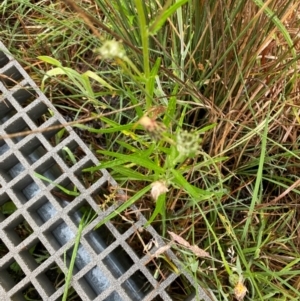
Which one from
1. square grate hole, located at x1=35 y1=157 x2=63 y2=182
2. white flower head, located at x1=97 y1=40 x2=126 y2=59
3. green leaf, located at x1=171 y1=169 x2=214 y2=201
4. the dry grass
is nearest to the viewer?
white flower head, located at x1=97 y1=40 x2=126 y2=59

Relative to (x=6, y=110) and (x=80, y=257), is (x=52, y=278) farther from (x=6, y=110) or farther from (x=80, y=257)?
(x=6, y=110)

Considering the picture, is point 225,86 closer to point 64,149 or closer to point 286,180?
point 286,180

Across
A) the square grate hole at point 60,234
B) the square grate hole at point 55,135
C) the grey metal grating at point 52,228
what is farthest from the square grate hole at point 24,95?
the square grate hole at point 60,234

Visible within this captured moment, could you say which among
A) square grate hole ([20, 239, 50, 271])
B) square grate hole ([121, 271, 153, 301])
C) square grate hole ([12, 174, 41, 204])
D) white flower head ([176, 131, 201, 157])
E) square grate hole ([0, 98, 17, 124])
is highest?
white flower head ([176, 131, 201, 157])

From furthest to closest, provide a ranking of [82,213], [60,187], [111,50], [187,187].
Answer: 1. [82,213]
2. [60,187]
3. [187,187]
4. [111,50]

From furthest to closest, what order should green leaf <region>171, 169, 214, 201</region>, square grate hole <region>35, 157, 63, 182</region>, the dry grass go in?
square grate hole <region>35, 157, 63, 182</region>
the dry grass
green leaf <region>171, 169, 214, 201</region>

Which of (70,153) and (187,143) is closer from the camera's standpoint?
(187,143)

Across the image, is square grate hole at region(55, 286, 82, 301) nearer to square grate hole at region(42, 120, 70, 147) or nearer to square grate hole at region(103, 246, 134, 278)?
square grate hole at region(103, 246, 134, 278)

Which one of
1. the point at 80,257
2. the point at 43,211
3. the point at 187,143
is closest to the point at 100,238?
the point at 80,257

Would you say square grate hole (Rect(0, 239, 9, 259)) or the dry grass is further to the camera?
square grate hole (Rect(0, 239, 9, 259))

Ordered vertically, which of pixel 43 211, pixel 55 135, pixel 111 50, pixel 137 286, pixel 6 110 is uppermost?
pixel 111 50

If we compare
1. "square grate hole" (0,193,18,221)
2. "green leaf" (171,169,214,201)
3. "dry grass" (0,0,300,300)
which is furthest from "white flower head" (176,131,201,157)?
"square grate hole" (0,193,18,221)
